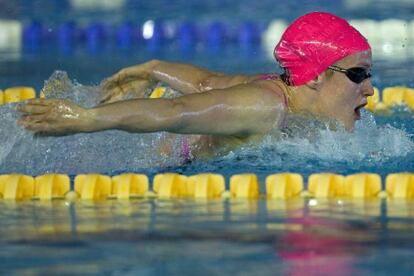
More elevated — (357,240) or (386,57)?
(386,57)

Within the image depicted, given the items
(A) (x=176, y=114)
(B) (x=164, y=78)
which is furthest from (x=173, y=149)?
(A) (x=176, y=114)

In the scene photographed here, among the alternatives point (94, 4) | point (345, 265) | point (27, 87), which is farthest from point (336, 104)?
point (94, 4)

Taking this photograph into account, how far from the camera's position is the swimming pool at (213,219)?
10.6 feet

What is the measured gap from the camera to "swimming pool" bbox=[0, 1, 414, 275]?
324 centimetres

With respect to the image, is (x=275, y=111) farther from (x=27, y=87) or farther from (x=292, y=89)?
(x=27, y=87)

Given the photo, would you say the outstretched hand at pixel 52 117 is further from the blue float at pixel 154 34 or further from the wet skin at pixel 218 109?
the blue float at pixel 154 34

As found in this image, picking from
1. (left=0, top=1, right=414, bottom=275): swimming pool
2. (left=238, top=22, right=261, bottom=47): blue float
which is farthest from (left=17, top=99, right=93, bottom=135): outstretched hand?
(left=238, top=22, right=261, bottom=47): blue float

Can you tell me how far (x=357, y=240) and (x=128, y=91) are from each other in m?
1.69

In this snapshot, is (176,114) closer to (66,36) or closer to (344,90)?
(344,90)

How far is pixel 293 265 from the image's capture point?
125 inches

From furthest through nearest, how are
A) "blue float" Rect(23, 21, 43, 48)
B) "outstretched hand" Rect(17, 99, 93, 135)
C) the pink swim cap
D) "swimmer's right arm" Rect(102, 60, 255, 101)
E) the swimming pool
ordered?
"blue float" Rect(23, 21, 43, 48)
"swimmer's right arm" Rect(102, 60, 255, 101)
the pink swim cap
"outstretched hand" Rect(17, 99, 93, 135)
the swimming pool

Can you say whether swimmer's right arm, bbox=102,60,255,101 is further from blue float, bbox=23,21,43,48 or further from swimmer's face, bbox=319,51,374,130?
blue float, bbox=23,21,43,48

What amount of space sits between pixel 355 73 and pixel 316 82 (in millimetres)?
143

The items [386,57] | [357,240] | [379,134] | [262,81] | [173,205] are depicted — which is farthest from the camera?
[386,57]
